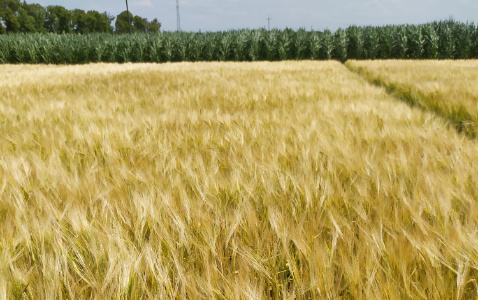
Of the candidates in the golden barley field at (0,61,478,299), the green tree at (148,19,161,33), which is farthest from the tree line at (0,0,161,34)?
the golden barley field at (0,61,478,299)

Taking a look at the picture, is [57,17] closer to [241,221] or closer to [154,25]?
[154,25]

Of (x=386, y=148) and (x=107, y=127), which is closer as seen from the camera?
(x=386, y=148)

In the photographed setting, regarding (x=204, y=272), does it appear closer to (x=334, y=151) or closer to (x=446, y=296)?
(x=446, y=296)

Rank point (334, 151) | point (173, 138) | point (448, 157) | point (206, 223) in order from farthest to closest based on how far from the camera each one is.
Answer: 1. point (173, 138)
2. point (334, 151)
3. point (448, 157)
4. point (206, 223)

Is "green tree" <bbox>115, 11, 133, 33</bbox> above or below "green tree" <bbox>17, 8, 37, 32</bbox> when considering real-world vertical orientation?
above

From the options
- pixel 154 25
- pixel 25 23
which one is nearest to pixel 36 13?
pixel 25 23

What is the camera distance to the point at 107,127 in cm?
185

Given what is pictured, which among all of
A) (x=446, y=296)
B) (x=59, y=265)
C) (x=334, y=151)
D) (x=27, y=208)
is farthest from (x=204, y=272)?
(x=334, y=151)

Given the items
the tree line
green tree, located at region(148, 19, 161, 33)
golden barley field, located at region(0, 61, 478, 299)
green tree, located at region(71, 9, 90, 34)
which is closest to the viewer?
golden barley field, located at region(0, 61, 478, 299)

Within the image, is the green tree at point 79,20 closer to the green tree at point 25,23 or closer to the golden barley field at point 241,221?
the green tree at point 25,23

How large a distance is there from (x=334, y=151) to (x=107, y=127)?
1.24m

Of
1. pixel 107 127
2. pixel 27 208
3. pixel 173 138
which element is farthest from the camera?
pixel 107 127

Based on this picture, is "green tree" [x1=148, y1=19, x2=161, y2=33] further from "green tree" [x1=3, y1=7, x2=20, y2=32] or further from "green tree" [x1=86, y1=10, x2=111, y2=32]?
"green tree" [x1=3, y1=7, x2=20, y2=32]

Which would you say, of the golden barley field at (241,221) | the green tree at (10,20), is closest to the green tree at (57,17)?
the green tree at (10,20)
